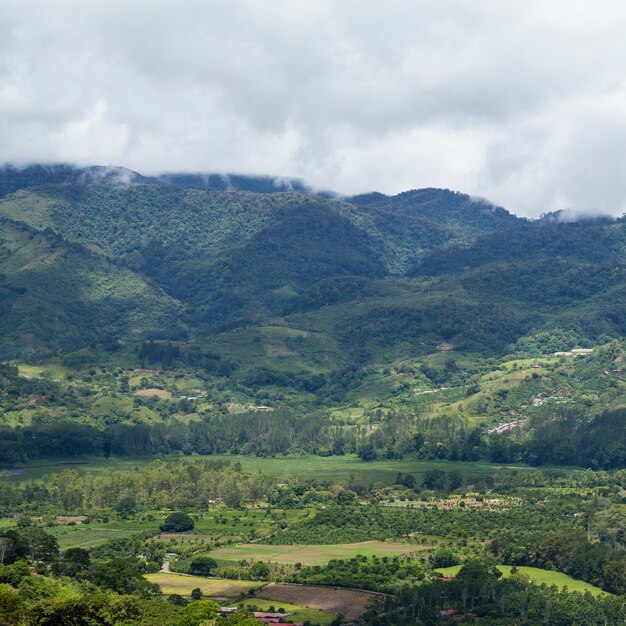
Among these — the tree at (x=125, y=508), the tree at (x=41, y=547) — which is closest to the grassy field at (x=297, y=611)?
the tree at (x=41, y=547)

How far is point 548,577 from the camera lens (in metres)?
115

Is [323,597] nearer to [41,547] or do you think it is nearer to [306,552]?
[306,552]

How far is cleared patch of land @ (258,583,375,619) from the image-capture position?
338 ft

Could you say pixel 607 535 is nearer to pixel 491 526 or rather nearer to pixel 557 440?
pixel 491 526

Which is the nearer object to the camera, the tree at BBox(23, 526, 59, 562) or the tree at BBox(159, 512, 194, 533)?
the tree at BBox(23, 526, 59, 562)

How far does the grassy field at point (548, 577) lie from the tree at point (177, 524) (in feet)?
114

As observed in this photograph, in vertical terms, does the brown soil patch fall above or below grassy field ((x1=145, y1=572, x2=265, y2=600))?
above

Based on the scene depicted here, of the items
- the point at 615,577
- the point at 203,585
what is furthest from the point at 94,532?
the point at 615,577

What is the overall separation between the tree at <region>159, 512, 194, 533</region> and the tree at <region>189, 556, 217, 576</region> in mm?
22303

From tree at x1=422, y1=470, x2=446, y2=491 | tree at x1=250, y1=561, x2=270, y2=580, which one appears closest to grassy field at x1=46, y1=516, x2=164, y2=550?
tree at x1=250, y1=561, x2=270, y2=580

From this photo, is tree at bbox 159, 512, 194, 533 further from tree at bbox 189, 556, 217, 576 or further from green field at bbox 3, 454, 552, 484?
green field at bbox 3, 454, 552, 484

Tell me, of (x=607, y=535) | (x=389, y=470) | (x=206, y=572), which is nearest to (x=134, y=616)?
(x=206, y=572)

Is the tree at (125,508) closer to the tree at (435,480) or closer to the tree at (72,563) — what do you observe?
the tree at (435,480)

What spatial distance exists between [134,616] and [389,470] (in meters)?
112
